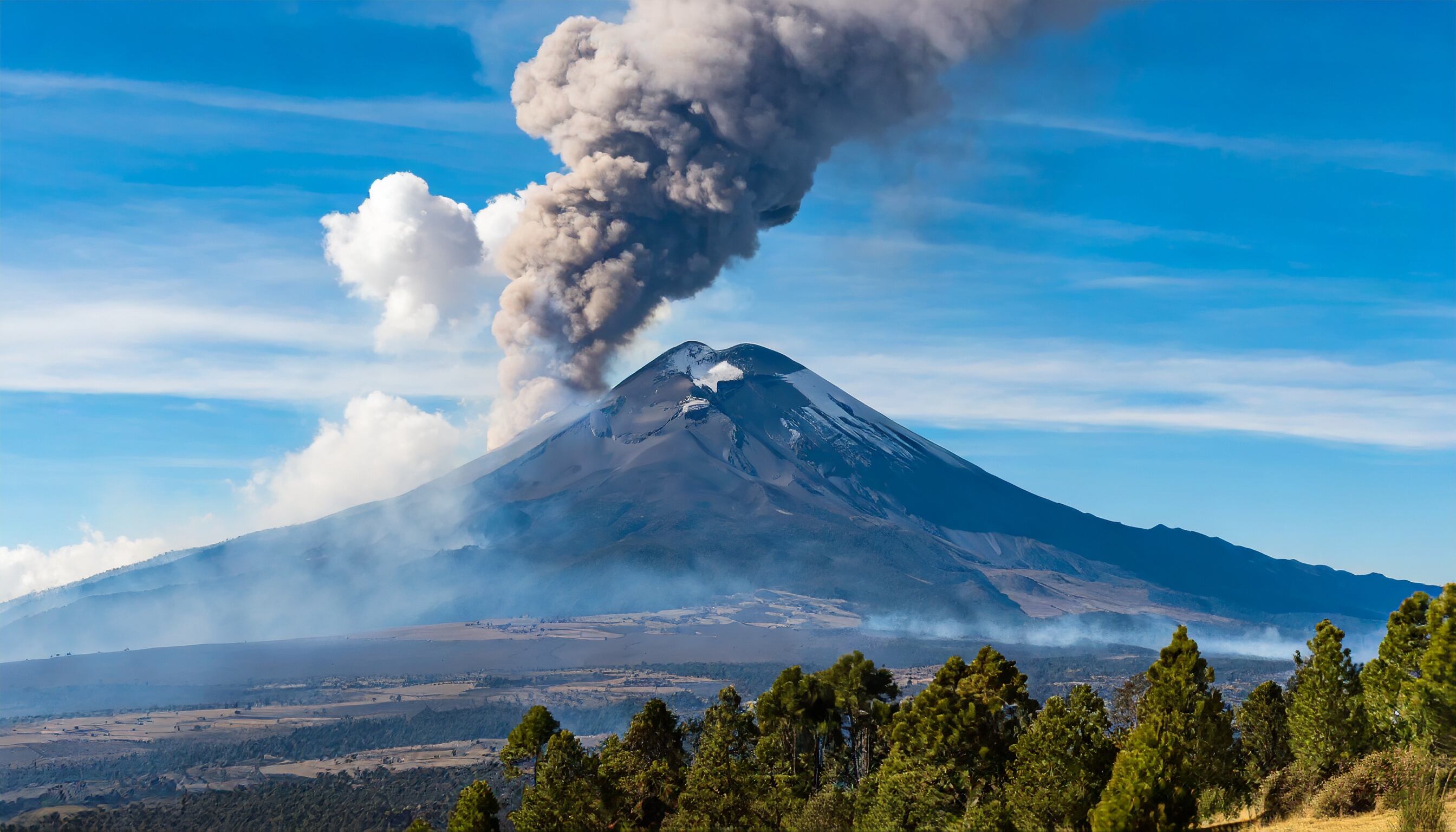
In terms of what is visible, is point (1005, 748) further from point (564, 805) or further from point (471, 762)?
point (471, 762)

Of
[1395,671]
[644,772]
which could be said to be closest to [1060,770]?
[1395,671]

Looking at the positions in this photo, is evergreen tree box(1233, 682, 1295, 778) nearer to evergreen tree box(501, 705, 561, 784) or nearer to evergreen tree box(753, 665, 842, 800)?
evergreen tree box(753, 665, 842, 800)

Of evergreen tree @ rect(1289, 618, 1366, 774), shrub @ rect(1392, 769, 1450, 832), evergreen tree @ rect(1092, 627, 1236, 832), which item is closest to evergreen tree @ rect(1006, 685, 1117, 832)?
evergreen tree @ rect(1092, 627, 1236, 832)

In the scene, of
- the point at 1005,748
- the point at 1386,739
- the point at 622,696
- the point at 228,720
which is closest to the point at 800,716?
the point at 1005,748

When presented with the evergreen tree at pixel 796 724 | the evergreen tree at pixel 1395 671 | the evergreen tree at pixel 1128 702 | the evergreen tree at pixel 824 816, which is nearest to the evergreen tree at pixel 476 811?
the evergreen tree at pixel 796 724

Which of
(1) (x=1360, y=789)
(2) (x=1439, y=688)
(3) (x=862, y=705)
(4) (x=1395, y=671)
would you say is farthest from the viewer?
(3) (x=862, y=705)

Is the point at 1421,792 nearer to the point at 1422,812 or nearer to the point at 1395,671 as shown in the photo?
the point at 1422,812
